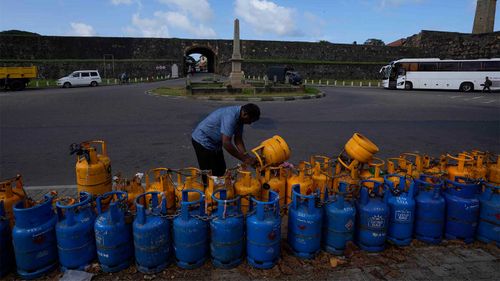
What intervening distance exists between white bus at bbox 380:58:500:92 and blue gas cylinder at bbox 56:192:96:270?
3223 centimetres

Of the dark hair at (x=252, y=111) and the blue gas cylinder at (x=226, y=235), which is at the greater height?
the dark hair at (x=252, y=111)

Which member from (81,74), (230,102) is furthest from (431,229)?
(81,74)

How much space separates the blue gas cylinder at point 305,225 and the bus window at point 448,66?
101 feet

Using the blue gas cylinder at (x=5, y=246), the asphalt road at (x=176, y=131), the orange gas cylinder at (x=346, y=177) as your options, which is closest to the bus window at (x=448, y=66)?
the asphalt road at (x=176, y=131)

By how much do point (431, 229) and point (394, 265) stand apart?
74 centimetres

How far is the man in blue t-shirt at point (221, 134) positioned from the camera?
3855mm

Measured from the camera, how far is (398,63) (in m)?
30.2

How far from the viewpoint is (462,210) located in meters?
3.69

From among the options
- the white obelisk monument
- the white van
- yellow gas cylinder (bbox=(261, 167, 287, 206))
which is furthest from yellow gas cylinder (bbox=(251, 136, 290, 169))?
the white van

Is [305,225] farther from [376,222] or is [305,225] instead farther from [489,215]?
[489,215]

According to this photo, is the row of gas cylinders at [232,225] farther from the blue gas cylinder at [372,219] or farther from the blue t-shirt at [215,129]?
the blue t-shirt at [215,129]

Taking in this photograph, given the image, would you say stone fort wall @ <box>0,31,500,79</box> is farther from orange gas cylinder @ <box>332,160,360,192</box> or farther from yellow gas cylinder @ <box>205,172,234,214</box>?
yellow gas cylinder @ <box>205,172,234,214</box>

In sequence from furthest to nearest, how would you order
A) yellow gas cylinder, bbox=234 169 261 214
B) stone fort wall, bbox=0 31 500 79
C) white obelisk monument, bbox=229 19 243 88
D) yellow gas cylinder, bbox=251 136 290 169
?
stone fort wall, bbox=0 31 500 79
white obelisk monument, bbox=229 19 243 88
yellow gas cylinder, bbox=251 136 290 169
yellow gas cylinder, bbox=234 169 261 214

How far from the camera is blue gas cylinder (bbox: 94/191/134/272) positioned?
A: 312 centimetres
